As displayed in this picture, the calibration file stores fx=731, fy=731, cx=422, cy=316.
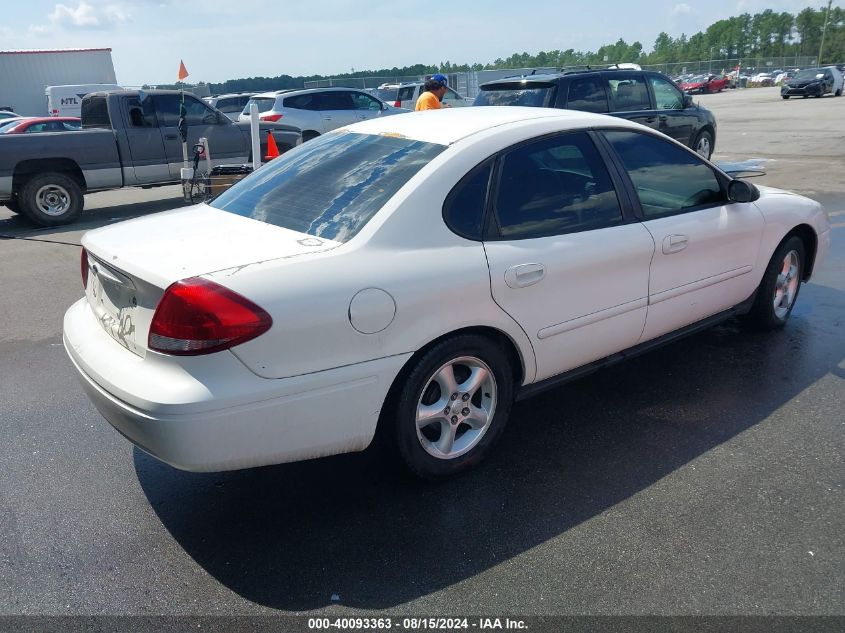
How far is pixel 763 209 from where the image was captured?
469cm

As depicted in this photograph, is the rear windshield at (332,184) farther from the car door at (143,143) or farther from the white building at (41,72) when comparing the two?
the white building at (41,72)

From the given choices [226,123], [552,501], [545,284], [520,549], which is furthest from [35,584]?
[226,123]

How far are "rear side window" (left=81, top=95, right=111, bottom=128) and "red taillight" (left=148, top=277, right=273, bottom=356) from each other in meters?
9.63

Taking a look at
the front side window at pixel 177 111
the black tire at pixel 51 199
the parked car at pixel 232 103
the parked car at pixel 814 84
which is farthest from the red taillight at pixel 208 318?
the parked car at pixel 814 84

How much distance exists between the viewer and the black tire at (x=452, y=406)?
3.13m

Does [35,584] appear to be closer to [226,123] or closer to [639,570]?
[639,570]

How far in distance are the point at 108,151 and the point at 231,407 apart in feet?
31.2

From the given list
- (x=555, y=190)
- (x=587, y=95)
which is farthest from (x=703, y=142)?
(x=555, y=190)

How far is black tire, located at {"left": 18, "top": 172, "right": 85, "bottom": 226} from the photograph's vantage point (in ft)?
33.7

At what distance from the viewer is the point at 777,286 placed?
5.07 m

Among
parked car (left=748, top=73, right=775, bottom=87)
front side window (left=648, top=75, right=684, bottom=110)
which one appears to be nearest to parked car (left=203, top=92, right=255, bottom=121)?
front side window (left=648, top=75, right=684, bottom=110)

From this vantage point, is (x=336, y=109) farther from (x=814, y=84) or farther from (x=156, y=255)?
(x=814, y=84)

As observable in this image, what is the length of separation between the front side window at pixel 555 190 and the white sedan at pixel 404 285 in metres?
0.01

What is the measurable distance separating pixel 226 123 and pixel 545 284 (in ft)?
33.1
